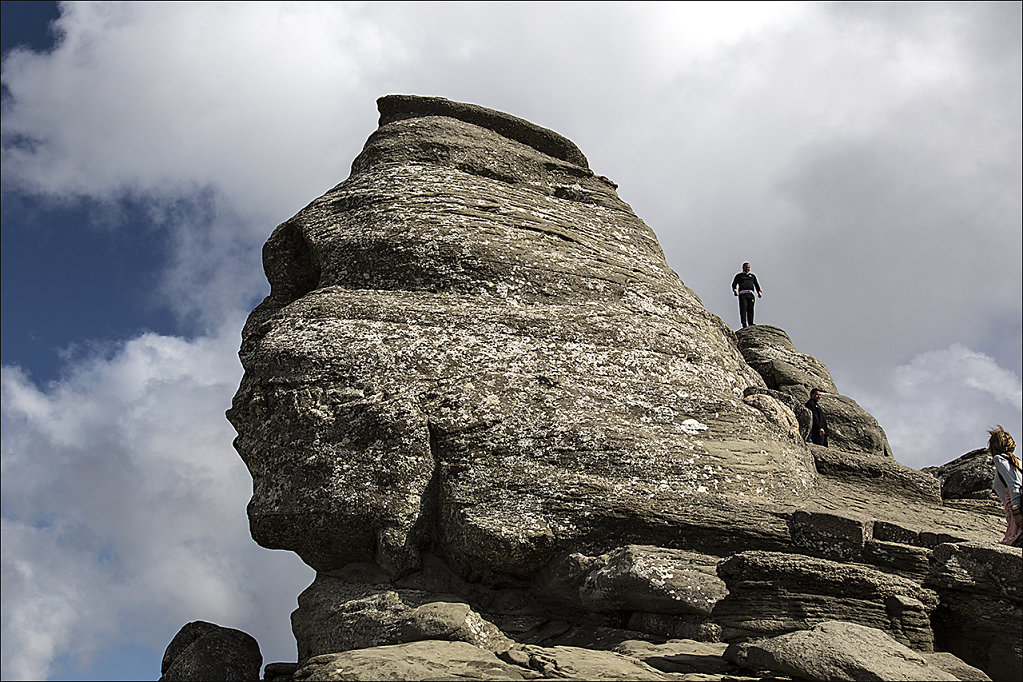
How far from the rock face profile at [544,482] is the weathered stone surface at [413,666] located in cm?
5

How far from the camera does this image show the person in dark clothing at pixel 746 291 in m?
28.8

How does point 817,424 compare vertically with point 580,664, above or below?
above

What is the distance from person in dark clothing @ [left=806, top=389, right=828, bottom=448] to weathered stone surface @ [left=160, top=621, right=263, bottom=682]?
1275cm

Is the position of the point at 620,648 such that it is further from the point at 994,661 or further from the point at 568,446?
the point at 994,661

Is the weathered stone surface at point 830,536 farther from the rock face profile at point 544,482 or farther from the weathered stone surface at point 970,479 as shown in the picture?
the weathered stone surface at point 970,479

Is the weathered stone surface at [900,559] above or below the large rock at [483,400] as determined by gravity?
below

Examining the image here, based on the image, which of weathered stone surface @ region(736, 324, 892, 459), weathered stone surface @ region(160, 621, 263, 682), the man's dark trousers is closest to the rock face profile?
weathered stone surface @ region(160, 621, 263, 682)

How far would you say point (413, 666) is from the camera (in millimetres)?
10078

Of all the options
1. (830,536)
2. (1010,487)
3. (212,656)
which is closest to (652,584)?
(830,536)

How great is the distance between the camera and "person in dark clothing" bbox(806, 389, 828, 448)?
2052cm

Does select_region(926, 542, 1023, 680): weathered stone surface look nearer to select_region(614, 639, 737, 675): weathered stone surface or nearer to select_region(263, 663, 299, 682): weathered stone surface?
select_region(614, 639, 737, 675): weathered stone surface

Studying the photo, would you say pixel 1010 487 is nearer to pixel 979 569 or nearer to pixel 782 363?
pixel 979 569

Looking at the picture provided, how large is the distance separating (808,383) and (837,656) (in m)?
14.8

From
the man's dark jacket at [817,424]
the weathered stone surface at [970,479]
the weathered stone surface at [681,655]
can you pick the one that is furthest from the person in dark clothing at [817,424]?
the weathered stone surface at [681,655]
